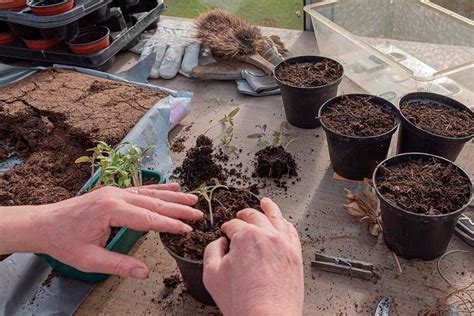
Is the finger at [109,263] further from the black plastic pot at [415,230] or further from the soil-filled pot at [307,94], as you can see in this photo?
the soil-filled pot at [307,94]

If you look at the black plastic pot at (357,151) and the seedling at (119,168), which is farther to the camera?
the black plastic pot at (357,151)

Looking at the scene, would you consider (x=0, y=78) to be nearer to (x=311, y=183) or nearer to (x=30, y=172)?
(x=30, y=172)

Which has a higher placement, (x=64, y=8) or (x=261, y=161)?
(x=64, y=8)

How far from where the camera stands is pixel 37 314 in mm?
1326

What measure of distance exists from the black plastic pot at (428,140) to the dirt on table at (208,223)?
2.28ft

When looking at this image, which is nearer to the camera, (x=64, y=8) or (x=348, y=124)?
(x=348, y=124)

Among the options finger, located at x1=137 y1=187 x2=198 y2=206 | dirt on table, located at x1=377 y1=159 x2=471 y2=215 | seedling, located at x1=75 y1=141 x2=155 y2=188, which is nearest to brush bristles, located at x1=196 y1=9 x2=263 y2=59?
seedling, located at x1=75 y1=141 x2=155 y2=188

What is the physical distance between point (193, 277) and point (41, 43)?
2108mm

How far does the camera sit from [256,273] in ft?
2.95

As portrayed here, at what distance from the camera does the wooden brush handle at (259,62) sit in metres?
2.38

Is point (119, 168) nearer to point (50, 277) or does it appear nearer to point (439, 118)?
point (50, 277)

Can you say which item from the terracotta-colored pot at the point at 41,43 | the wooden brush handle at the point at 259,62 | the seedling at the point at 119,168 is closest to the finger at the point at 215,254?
the seedling at the point at 119,168

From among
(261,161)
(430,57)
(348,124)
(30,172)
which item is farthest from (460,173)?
(30,172)

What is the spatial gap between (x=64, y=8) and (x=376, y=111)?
1883 millimetres
